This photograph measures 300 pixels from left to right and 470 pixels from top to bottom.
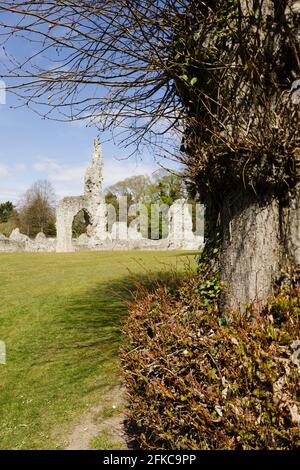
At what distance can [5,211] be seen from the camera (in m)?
59.5

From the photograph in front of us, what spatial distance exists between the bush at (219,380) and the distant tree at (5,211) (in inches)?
2393

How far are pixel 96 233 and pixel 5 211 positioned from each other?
30122 millimetres

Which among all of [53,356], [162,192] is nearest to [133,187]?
[162,192]

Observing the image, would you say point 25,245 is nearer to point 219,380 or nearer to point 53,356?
point 53,356

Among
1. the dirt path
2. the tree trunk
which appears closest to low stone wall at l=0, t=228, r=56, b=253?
the dirt path

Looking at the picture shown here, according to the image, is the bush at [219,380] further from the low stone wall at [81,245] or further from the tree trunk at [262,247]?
the low stone wall at [81,245]

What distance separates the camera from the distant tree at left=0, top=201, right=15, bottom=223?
59.2 metres

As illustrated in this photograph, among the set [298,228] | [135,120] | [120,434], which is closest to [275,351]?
[298,228]

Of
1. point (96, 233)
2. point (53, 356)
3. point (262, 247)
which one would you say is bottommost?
point (53, 356)

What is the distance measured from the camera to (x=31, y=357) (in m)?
6.38

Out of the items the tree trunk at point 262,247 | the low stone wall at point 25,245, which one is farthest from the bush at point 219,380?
the low stone wall at point 25,245

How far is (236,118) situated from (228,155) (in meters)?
0.40
